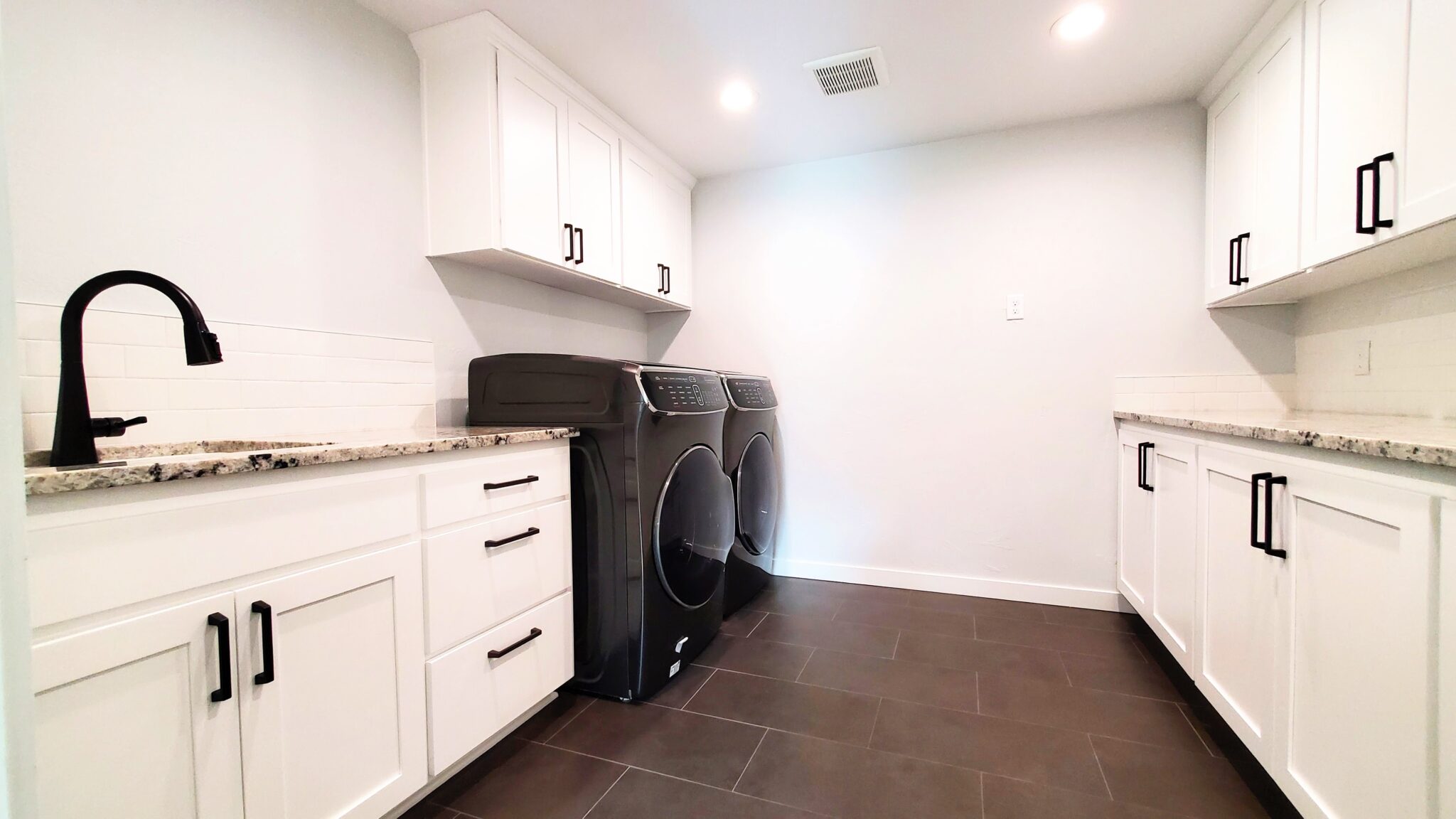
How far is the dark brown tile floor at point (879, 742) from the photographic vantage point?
1.29 meters

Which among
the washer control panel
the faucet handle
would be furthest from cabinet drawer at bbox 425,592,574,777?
the washer control panel

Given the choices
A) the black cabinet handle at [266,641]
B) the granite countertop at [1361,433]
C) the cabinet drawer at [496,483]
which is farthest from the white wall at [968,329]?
the black cabinet handle at [266,641]

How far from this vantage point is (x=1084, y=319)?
2.43 m

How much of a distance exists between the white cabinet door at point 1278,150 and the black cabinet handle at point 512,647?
98.9 inches

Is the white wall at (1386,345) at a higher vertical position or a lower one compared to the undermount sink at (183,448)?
higher

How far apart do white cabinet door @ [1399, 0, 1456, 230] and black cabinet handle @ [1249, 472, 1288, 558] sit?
0.65 m

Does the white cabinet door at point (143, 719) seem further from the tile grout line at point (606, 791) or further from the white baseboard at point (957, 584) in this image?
the white baseboard at point (957, 584)

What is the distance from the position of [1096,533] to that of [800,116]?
2.27m

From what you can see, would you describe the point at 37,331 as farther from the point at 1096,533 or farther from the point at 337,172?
the point at 1096,533

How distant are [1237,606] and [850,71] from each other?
80.8 inches

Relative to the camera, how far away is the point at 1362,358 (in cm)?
178

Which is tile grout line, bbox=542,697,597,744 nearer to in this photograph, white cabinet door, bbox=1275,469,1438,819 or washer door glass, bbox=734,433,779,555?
washer door glass, bbox=734,433,779,555

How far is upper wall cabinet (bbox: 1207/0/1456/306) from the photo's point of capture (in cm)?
118

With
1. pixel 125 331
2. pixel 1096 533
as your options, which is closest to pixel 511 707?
pixel 125 331
